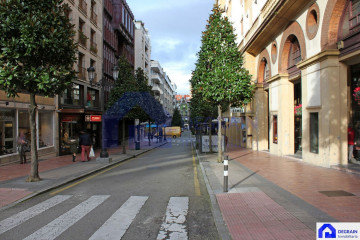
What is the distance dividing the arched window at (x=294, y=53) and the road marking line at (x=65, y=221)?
475 inches

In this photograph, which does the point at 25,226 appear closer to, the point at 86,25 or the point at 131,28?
the point at 86,25

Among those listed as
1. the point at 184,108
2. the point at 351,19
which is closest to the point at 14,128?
the point at 351,19

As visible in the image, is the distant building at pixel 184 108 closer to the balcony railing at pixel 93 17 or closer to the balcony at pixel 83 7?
the balcony railing at pixel 93 17

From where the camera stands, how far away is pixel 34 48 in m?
8.51

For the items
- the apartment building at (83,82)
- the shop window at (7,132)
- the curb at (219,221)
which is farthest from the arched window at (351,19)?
the shop window at (7,132)

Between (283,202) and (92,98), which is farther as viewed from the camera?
(92,98)

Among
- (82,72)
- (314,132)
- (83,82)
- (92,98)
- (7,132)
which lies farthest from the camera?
(92,98)

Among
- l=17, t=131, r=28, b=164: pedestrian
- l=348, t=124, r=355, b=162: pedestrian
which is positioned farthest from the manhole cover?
l=17, t=131, r=28, b=164: pedestrian

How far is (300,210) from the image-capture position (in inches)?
215

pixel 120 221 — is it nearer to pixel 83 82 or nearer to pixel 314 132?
pixel 314 132

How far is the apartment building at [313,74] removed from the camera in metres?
10.3

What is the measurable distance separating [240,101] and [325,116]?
4428mm

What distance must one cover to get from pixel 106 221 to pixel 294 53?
521 inches

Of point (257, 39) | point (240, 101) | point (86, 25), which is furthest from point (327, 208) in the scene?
point (86, 25)
